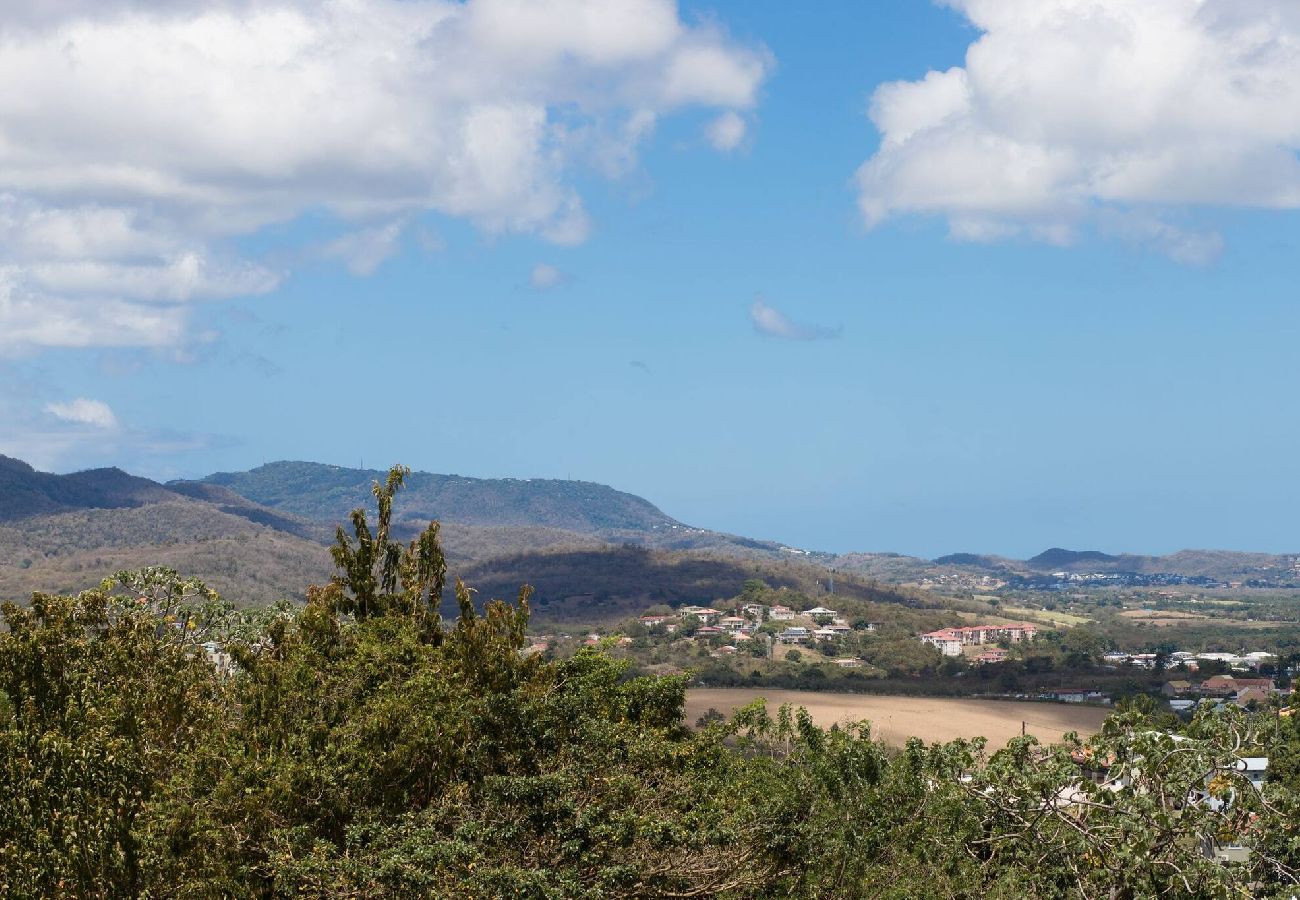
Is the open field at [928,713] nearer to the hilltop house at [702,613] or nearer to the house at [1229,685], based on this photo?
the house at [1229,685]

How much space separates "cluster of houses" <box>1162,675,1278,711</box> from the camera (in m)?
90.6

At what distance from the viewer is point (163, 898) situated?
15500 mm

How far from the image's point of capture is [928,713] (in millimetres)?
93625

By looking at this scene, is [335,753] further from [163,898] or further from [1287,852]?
[1287,852]

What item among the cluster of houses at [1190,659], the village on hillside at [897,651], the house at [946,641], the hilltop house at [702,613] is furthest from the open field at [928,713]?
the hilltop house at [702,613]

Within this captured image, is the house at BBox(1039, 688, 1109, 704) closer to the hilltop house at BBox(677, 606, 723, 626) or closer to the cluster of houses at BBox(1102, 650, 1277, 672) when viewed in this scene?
the cluster of houses at BBox(1102, 650, 1277, 672)

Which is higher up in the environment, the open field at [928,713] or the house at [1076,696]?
the house at [1076,696]

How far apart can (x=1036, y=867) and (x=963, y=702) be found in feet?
282

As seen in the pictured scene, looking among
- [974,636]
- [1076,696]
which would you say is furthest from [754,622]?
[1076,696]

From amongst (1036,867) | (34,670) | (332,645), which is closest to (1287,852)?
(1036,867)

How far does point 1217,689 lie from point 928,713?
2349cm

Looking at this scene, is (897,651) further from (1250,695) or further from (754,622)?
(1250,695)

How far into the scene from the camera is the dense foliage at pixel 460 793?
15031 millimetres

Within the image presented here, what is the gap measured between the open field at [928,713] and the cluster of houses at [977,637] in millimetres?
38027
